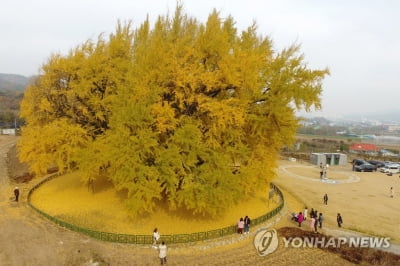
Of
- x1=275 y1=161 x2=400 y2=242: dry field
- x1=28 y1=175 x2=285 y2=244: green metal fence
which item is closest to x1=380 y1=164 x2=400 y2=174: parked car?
x1=275 y1=161 x2=400 y2=242: dry field

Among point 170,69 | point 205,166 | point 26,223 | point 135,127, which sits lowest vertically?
point 26,223

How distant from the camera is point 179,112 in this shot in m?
22.2

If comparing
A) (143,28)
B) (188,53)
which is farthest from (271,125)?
(143,28)

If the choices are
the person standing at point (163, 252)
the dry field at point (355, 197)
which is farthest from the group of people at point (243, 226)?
the dry field at point (355, 197)

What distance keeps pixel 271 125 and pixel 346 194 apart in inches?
618

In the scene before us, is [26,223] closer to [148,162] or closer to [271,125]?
[148,162]

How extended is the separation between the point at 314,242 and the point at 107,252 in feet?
39.4

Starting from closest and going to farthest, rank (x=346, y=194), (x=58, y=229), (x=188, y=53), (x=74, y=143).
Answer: (x=58, y=229)
(x=188, y=53)
(x=74, y=143)
(x=346, y=194)

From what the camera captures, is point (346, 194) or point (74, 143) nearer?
point (74, 143)

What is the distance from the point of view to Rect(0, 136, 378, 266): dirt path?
1669 centimetres

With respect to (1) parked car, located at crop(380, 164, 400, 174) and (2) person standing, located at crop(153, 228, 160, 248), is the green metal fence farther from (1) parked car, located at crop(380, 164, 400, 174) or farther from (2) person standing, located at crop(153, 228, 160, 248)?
(1) parked car, located at crop(380, 164, 400, 174)

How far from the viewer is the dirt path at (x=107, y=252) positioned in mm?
16688

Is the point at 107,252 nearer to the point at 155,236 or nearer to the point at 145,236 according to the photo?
Answer: the point at 145,236

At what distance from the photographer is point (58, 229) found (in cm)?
2038
